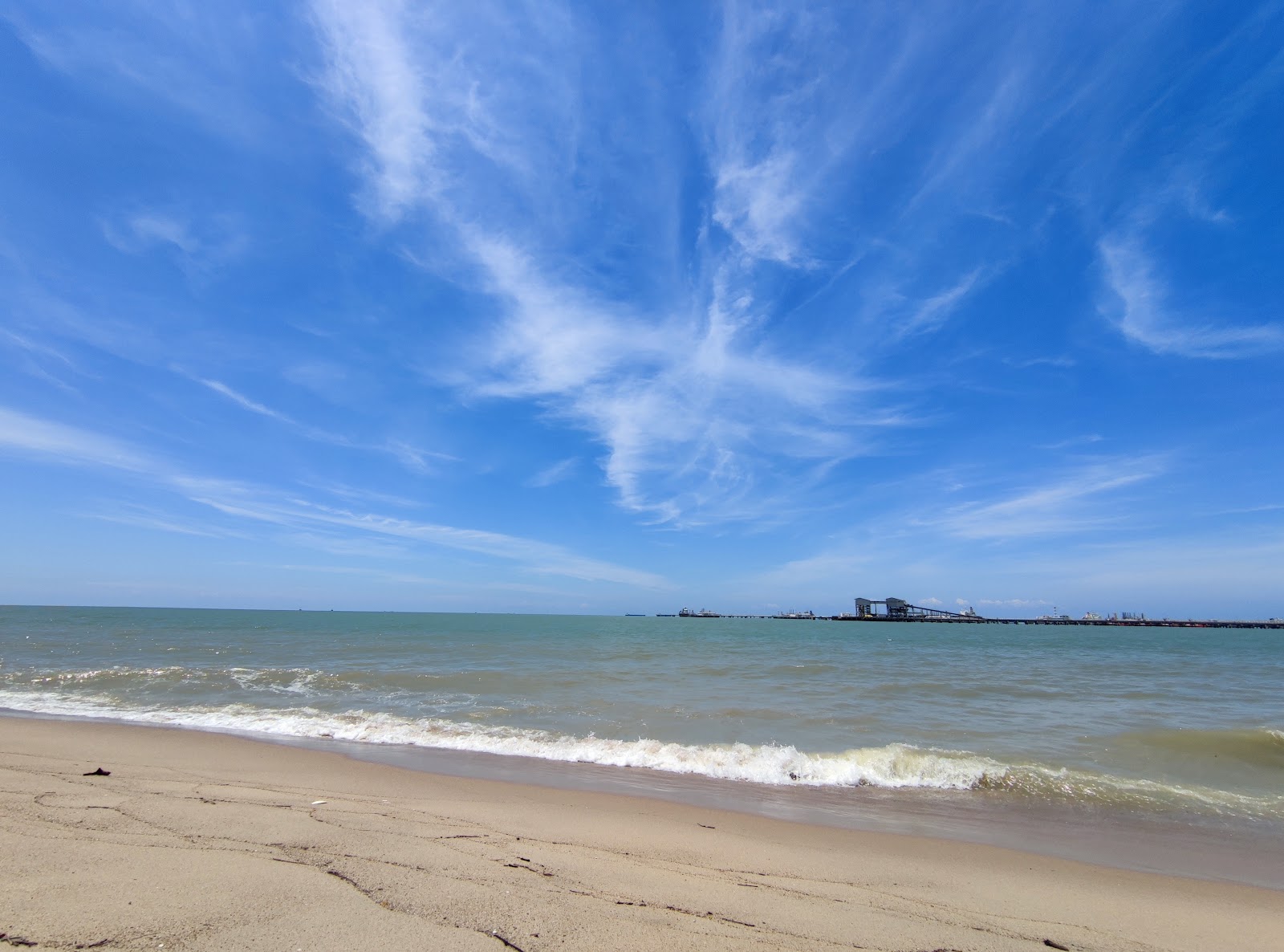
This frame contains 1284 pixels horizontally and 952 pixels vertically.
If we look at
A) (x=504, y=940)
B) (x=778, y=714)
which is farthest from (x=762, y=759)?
(x=504, y=940)

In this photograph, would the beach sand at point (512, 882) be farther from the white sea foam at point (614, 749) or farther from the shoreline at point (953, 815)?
the white sea foam at point (614, 749)

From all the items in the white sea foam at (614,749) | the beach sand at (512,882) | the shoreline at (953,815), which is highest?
the beach sand at (512,882)

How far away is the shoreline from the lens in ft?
21.0

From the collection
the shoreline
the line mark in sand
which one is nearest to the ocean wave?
the shoreline

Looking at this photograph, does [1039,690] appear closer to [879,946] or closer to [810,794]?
[810,794]

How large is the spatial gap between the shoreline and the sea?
1.6 inches

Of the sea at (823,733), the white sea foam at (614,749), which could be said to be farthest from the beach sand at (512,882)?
the white sea foam at (614,749)

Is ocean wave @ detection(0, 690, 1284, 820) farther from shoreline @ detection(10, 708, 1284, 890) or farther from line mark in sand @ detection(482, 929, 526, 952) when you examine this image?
line mark in sand @ detection(482, 929, 526, 952)

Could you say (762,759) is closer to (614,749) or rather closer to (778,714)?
(614,749)

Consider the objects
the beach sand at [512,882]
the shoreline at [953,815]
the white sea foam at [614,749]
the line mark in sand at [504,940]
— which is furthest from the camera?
the white sea foam at [614,749]

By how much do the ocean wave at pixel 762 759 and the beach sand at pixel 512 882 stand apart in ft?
8.92

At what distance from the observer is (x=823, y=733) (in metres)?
12.0

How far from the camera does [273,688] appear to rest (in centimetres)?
1709

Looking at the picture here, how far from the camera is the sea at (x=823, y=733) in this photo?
7.58 m
